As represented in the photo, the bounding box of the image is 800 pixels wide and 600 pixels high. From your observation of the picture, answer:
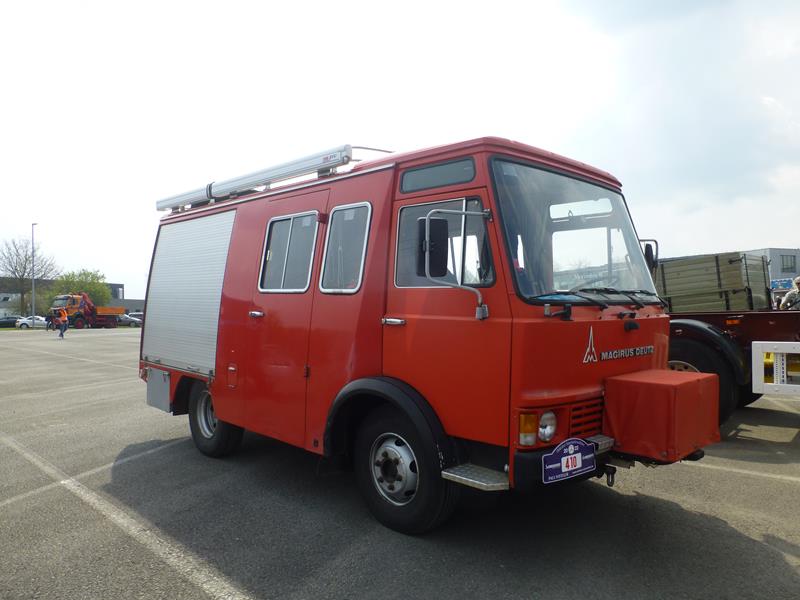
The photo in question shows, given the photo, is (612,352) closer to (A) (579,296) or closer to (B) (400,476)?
(A) (579,296)

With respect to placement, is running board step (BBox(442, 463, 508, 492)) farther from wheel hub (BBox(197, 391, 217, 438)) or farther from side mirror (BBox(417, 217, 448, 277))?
wheel hub (BBox(197, 391, 217, 438))

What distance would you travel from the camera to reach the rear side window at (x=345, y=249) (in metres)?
4.38

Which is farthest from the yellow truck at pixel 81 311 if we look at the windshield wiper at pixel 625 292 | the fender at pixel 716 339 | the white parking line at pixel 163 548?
the windshield wiper at pixel 625 292

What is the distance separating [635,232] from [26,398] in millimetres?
10471

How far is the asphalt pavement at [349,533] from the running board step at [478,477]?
580mm

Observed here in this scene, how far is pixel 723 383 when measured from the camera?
6859 mm

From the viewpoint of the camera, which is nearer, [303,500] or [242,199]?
[303,500]

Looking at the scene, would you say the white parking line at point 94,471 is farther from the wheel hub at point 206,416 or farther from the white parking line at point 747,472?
the white parking line at point 747,472

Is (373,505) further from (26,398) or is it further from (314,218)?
(26,398)

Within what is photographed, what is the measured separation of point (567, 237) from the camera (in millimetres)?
4145

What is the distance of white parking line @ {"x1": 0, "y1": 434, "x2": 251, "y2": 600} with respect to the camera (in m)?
3.35

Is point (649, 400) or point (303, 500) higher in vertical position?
point (649, 400)

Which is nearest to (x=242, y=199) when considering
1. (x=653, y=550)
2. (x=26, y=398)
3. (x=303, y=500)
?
(x=303, y=500)

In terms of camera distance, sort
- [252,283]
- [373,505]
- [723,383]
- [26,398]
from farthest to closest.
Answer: [26,398] < [723,383] < [252,283] < [373,505]
